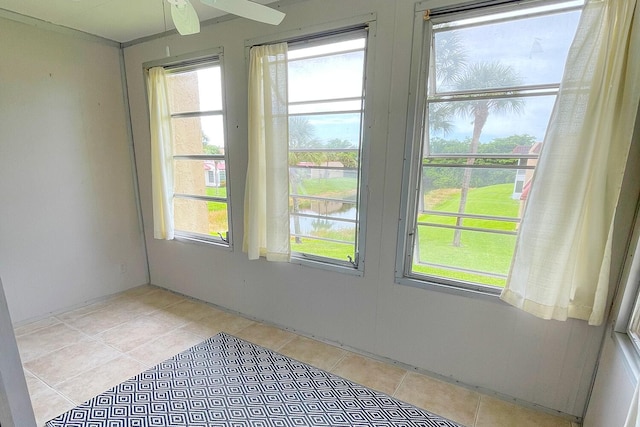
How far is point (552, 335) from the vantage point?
1.70 metres

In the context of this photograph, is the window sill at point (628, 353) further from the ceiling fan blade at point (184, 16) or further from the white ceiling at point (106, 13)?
the white ceiling at point (106, 13)

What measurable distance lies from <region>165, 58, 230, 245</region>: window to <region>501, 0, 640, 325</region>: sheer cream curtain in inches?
89.0

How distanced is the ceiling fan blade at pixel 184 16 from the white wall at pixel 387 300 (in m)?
0.93

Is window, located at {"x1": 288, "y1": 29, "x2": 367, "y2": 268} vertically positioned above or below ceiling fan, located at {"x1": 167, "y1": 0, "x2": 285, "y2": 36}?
below

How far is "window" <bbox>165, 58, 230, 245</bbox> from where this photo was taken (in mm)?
2682

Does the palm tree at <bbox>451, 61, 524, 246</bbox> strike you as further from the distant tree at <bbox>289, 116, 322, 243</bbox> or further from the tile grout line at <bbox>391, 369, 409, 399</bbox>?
the tile grout line at <bbox>391, 369, 409, 399</bbox>

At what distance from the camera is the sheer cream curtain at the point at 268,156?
2180mm

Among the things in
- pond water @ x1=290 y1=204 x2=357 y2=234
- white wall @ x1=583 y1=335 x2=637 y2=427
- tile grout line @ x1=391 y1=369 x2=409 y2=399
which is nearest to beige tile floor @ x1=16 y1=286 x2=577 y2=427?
tile grout line @ x1=391 y1=369 x2=409 y2=399

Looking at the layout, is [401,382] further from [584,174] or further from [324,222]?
[584,174]

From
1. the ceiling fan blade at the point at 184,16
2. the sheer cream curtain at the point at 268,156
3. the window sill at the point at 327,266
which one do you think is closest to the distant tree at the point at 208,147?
the sheer cream curtain at the point at 268,156

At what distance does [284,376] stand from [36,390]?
60.6 inches

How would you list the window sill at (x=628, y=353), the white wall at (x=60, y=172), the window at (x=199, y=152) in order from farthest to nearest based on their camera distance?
the window at (x=199, y=152)
the white wall at (x=60, y=172)
the window sill at (x=628, y=353)

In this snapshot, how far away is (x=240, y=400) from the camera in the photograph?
188 centimetres

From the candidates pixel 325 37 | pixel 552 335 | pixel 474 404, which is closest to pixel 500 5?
pixel 325 37
